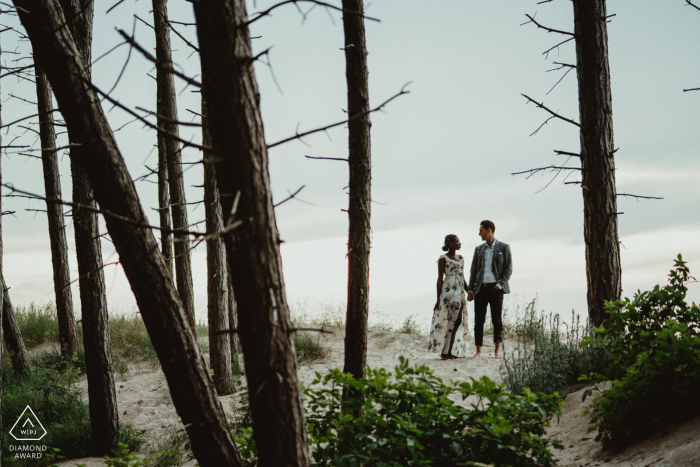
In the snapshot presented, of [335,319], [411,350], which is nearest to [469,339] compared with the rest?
[411,350]

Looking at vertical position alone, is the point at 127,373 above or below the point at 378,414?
below

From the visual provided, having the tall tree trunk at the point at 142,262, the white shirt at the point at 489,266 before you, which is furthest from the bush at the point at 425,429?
the white shirt at the point at 489,266

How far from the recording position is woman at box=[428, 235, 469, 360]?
27.5 feet

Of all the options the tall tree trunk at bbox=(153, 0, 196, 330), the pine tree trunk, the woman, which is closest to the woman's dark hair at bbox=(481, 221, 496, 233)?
the woman

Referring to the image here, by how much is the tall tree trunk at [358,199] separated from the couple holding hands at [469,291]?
4257 mm

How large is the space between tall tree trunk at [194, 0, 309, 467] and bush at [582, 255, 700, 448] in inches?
98.6

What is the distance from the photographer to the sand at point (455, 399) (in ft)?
11.2

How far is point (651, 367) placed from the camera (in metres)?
3.51

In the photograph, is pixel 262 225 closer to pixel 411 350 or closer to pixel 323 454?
pixel 323 454

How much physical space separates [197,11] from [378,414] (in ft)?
7.76

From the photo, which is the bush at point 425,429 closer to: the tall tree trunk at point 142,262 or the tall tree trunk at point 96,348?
the tall tree trunk at point 142,262

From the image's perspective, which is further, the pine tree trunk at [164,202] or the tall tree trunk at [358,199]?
the pine tree trunk at [164,202]

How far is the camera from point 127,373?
9.07 metres

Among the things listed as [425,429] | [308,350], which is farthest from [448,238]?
[425,429]
